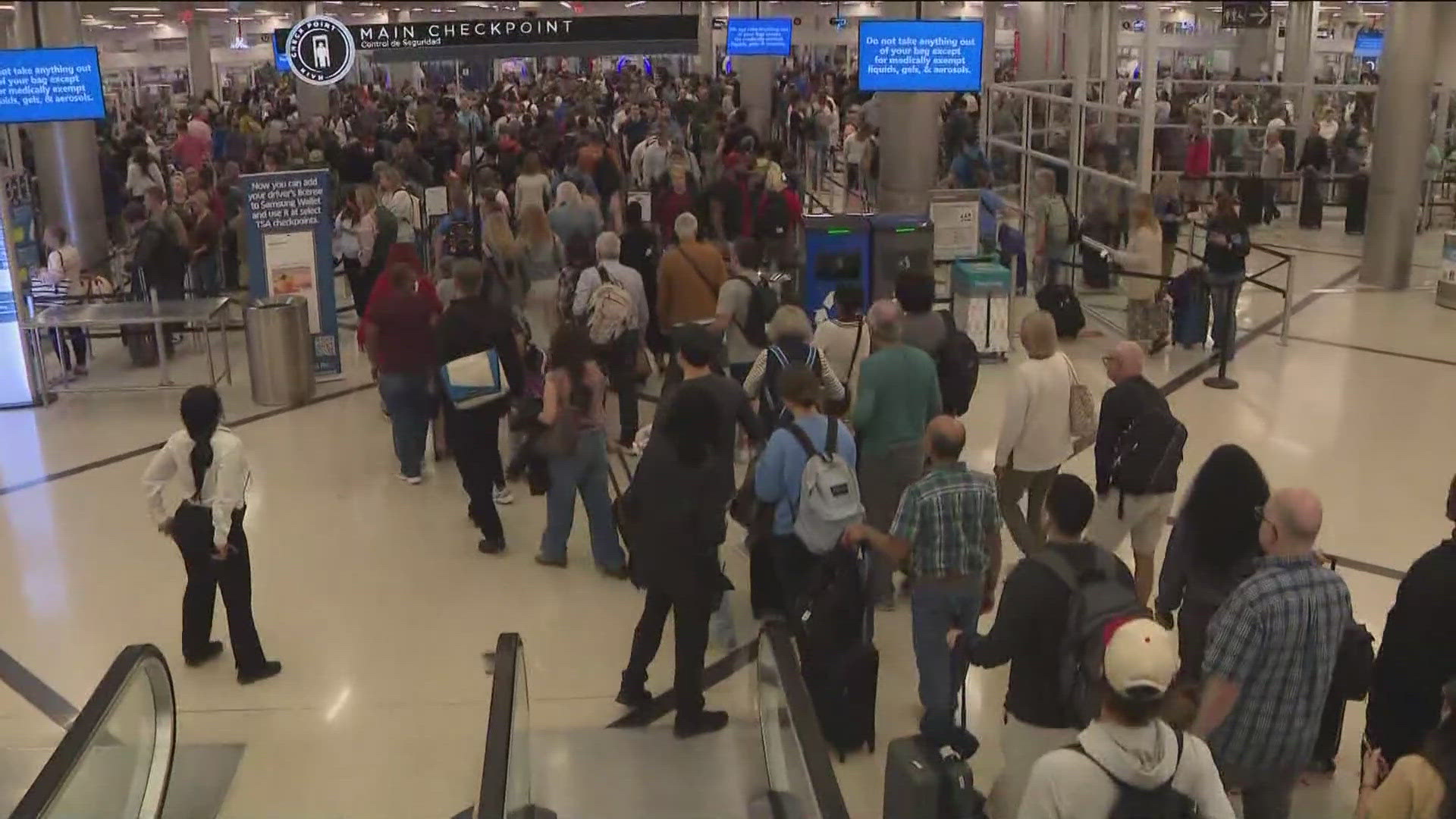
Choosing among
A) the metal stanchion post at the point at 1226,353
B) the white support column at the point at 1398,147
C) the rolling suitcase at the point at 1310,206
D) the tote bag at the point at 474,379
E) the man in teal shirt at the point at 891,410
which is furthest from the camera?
the rolling suitcase at the point at 1310,206

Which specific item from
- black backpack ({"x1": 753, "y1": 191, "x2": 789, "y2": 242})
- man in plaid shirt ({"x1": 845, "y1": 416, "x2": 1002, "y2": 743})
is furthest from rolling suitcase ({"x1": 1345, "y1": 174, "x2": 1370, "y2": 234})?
man in plaid shirt ({"x1": 845, "y1": 416, "x2": 1002, "y2": 743})

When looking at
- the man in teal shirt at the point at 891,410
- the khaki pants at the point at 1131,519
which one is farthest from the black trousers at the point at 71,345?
the khaki pants at the point at 1131,519

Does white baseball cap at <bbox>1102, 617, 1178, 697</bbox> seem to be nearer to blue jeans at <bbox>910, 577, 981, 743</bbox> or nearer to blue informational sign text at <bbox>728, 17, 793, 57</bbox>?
blue jeans at <bbox>910, 577, 981, 743</bbox>

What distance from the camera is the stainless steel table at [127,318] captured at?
9.64 metres

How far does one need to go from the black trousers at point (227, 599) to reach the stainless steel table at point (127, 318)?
4.44 m

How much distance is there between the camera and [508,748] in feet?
11.4

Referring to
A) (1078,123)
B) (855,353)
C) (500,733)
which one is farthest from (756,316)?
(1078,123)

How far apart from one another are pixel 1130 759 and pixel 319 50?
45.8 feet

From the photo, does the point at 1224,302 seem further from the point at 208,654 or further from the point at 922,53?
the point at 208,654

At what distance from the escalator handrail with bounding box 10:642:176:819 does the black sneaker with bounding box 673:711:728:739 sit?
1.79 metres

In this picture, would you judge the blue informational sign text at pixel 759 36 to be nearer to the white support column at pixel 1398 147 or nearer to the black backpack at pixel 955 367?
the white support column at pixel 1398 147

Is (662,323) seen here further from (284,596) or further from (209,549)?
(209,549)

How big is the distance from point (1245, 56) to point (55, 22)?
27.2m

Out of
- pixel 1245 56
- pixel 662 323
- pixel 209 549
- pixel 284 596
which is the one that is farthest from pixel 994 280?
pixel 1245 56
